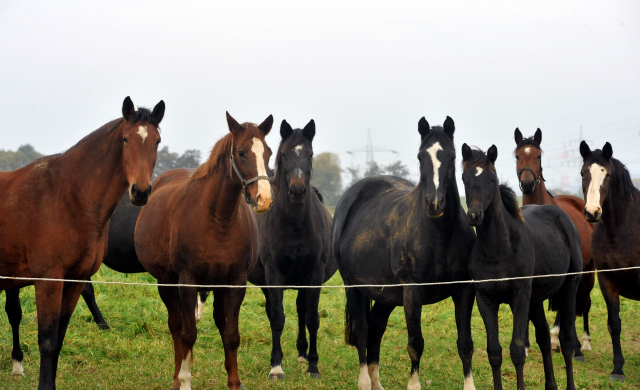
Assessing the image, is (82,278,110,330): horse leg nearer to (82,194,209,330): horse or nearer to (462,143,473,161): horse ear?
(82,194,209,330): horse

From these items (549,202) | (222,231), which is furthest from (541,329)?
(222,231)

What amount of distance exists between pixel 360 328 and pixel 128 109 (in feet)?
10.6

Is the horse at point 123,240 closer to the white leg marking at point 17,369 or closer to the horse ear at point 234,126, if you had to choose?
the white leg marking at point 17,369

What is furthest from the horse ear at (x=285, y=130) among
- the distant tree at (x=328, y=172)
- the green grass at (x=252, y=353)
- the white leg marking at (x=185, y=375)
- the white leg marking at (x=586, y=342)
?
the distant tree at (x=328, y=172)

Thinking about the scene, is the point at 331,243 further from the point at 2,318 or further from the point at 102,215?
the point at 2,318

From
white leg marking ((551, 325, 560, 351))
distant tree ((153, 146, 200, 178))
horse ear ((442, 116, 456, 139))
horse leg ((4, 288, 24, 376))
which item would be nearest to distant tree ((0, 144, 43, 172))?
distant tree ((153, 146, 200, 178))

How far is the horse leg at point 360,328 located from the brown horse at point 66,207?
2.68 meters

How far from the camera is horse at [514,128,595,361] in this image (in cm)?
809

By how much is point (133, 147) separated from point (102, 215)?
2.14 ft

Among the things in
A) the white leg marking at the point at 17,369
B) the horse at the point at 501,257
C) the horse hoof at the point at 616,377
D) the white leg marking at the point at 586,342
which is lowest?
the horse hoof at the point at 616,377

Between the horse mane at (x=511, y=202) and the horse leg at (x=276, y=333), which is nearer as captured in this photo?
the horse mane at (x=511, y=202)

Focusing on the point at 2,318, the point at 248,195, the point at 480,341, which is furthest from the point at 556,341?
the point at 2,318

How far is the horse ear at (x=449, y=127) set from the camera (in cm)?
528

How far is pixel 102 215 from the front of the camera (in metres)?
4.86
